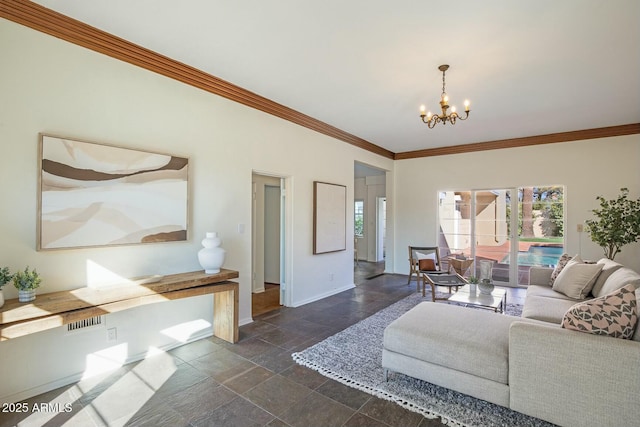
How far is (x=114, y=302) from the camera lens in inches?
92.0

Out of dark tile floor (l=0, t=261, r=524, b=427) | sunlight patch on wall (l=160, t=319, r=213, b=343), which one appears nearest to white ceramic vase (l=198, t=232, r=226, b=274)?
sunlight patch on wall (l=160, t=319, r=213, b=343)

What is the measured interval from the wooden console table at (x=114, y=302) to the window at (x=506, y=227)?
5.04 metres

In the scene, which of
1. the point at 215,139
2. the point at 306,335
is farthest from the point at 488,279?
the point at 215,139

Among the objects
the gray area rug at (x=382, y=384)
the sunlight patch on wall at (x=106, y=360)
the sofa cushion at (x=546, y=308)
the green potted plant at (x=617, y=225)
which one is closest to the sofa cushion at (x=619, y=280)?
the sofa cushion at (x=546, y=308)

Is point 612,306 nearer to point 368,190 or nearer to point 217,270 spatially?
point 217,270

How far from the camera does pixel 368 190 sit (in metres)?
9.38

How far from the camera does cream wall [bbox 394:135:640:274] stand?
4996 mm

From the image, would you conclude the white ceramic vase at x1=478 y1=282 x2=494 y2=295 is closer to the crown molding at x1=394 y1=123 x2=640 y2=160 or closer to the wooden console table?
the wooden console table

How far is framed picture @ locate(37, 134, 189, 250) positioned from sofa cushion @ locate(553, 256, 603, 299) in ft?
14.0

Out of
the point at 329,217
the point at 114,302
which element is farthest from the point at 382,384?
the point at 329,217

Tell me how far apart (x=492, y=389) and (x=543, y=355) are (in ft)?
1.33

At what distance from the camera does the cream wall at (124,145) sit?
2.20 metres

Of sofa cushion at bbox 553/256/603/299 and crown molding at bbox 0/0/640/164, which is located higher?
crown molding at bbox 0/0/640/164

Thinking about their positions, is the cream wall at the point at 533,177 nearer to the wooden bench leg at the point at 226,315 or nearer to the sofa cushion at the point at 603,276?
the sofa cushion at the point at 603,276
